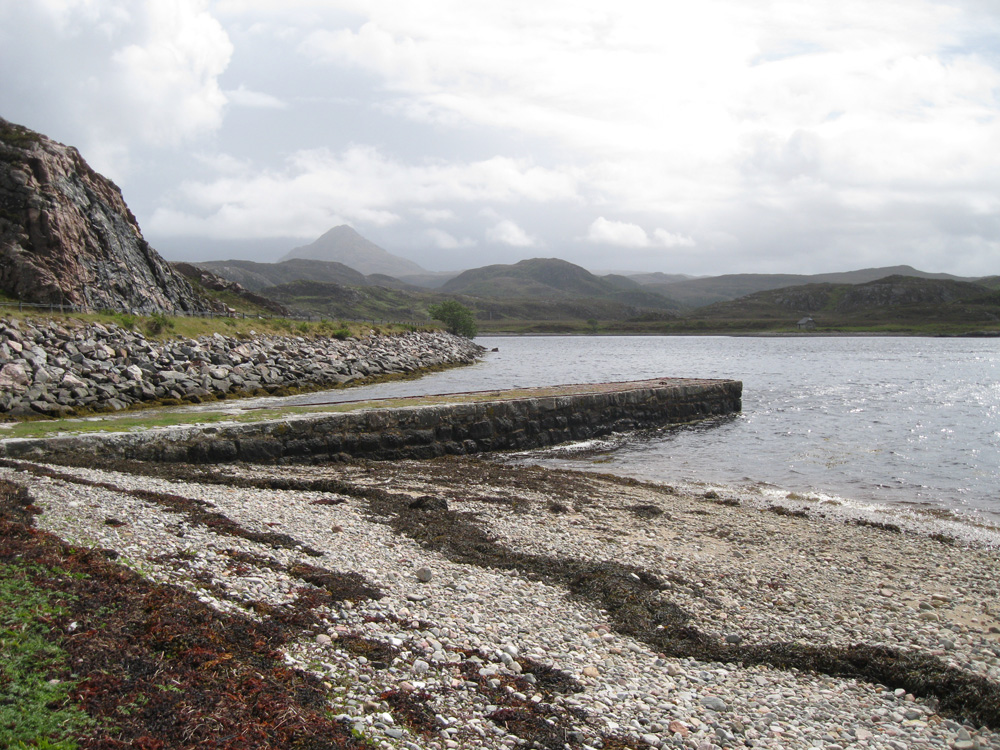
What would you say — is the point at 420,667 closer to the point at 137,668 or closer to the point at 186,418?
the point at 137,668

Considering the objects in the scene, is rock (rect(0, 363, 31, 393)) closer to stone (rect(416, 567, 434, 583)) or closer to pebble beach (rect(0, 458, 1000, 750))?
pebble beach (rect(0, 458, 1000, 750))

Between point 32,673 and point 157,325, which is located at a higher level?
point 157,325

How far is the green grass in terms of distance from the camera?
15.8 ft

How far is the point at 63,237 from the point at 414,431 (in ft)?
135

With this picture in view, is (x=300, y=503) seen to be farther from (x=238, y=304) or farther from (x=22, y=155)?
(x=238, y=304)

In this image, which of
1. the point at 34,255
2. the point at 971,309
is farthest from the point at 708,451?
the point at 971,309

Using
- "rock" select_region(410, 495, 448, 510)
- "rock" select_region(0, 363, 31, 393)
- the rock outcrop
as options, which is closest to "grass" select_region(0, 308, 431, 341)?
"rock" select_region(0, 363, 31, 393)

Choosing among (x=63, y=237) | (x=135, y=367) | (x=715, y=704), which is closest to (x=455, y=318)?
(x=63, y=237)

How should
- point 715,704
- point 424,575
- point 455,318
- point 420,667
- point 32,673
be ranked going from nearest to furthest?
point 32,673
point 420,667
point 715,704
point 424,575
point 455,318

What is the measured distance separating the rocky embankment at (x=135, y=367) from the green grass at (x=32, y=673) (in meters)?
22.5

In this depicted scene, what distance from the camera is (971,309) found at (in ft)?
611

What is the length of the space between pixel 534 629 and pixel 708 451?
2195 centimetres

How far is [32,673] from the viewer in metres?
5.50

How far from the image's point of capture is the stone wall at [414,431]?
18.7m
